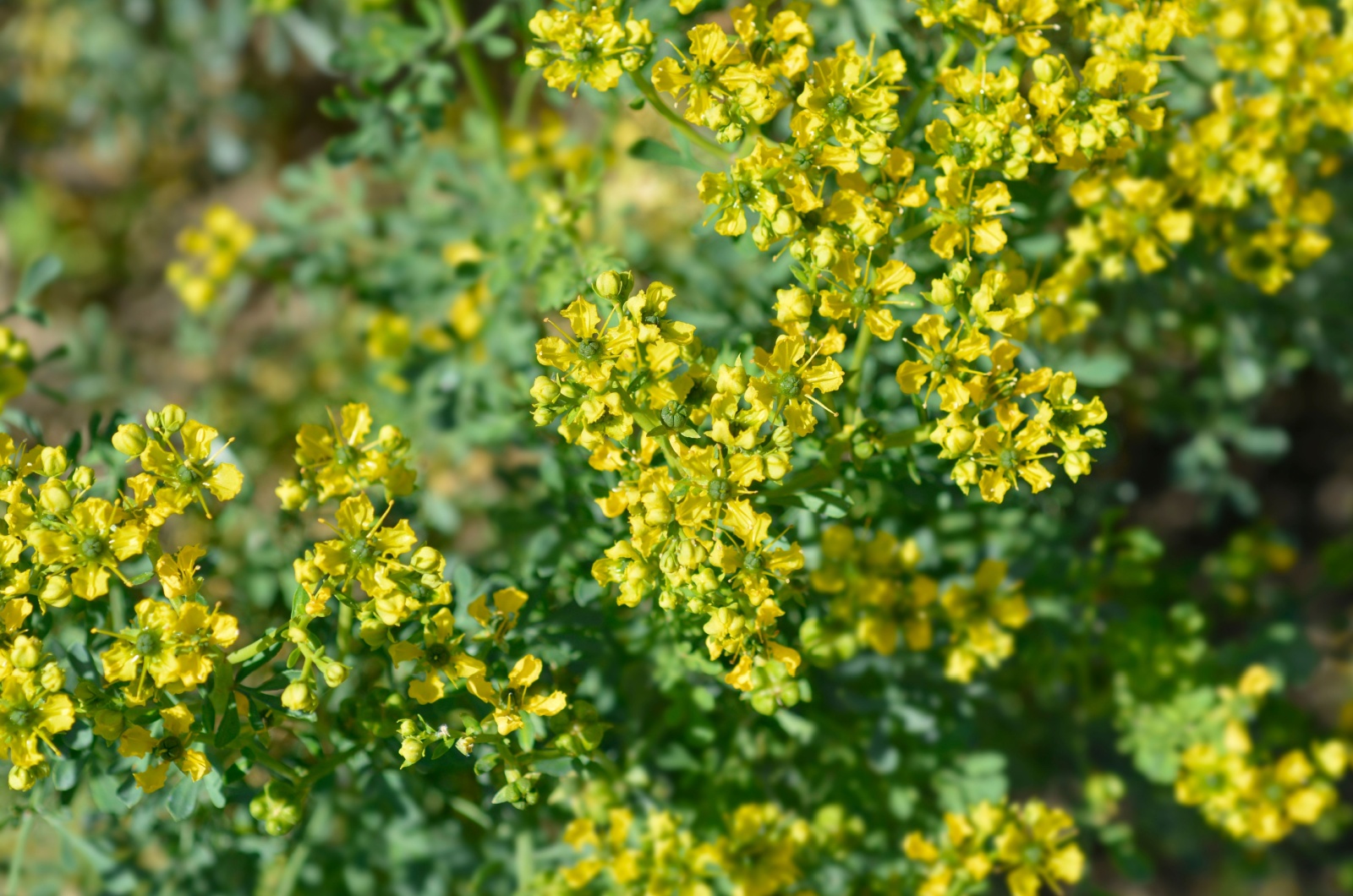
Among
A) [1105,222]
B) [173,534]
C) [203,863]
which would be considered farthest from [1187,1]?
[203,863]

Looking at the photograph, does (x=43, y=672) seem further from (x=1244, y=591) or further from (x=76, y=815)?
(x=1244, y=591)

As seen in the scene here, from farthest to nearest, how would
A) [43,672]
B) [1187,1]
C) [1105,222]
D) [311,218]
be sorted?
[311,218] → [1105,222] → [1187,1] → [43,672]

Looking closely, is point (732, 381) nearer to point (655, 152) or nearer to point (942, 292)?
point (942, 292)

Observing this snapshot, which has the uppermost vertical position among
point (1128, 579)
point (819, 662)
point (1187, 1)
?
point (1187, 1)

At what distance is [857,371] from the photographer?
249 cm

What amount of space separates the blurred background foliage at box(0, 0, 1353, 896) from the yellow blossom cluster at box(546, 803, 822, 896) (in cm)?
15

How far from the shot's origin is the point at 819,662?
8.81 feet

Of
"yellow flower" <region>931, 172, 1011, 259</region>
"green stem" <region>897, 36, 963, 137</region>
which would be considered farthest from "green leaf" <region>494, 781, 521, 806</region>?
"green stem" <region>897, 36, 963, 137</region>

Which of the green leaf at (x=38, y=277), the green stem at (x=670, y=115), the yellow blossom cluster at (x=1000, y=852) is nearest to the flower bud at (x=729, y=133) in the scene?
the green stem at (x=670, y=115)

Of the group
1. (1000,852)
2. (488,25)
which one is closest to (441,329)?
(488,25)

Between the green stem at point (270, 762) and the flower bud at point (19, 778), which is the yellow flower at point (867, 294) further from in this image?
the flower bud at point (19, 778)

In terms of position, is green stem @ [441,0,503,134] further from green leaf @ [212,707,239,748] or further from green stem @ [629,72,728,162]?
green leaf @ [212,707,239,748]

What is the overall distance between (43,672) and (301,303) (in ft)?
10.8

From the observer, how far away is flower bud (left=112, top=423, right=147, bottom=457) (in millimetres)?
2244
